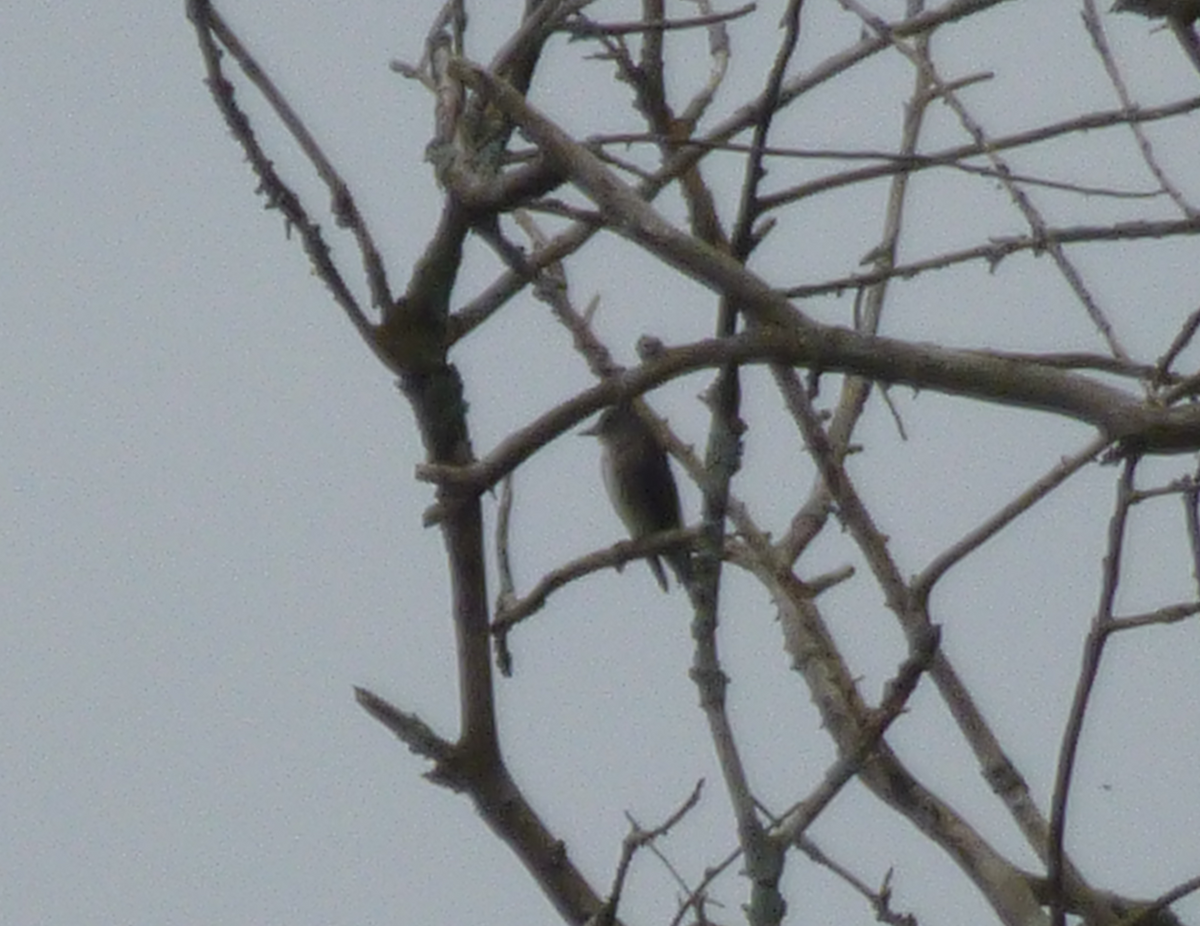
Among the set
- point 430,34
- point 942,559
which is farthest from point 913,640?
point 430,34

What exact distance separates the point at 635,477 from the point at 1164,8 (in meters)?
4.58

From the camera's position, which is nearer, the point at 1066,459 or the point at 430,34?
the point at 1066,459

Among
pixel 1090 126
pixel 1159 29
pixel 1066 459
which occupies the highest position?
pixel 1090 126

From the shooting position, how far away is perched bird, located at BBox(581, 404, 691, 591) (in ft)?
22.1

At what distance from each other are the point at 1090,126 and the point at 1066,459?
3.07ft

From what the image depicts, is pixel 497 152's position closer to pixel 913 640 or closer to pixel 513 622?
pixel 513 622

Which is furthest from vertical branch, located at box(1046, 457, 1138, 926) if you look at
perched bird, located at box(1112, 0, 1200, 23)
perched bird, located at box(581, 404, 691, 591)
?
perched bird, located at box(581, 404, 691, 591)

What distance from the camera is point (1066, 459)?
251cm

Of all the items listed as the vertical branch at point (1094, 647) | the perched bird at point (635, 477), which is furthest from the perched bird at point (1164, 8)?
the perched bird at point (635, 477)

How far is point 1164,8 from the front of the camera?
2.27 metres

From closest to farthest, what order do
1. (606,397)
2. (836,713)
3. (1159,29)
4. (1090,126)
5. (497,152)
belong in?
(606,397) < (1159,29) < (497,152) < (1090,126) < (836,713)

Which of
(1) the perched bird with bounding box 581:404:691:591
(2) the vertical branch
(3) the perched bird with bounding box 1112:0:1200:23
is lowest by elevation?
(2) the vertical branch

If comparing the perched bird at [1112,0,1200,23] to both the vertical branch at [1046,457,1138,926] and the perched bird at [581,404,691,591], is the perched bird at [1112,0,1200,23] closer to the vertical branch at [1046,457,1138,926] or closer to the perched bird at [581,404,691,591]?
the vertical branch at [1046,457,1138,926]

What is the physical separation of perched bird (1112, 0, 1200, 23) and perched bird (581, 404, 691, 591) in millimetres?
4305
